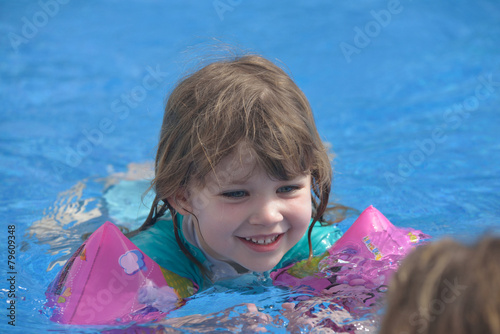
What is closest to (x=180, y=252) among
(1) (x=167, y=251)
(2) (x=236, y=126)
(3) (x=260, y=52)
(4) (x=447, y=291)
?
(1) (x=167, y=251)

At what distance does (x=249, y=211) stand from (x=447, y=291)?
1442 millimetres

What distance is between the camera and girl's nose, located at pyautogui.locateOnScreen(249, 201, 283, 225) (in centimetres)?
255

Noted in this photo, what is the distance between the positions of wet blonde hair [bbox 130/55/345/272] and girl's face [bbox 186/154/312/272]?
0.16 ft

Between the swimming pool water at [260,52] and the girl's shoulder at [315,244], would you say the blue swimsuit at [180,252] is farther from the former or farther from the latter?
the swimming pool water at [260,52]

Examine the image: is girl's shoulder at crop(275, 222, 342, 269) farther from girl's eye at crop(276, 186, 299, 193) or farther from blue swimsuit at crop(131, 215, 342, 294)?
girl's eye at crop(276, 186, 299, 193)

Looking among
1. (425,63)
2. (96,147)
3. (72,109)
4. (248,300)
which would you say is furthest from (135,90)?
(248,300)

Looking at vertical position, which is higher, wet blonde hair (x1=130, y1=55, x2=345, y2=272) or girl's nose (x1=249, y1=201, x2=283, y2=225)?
wet blonde hair (x1=130, y1=55, x2=345, y2=272)

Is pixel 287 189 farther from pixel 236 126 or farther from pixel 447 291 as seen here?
pixel 447 291

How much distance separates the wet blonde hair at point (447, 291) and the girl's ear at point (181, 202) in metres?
1.65

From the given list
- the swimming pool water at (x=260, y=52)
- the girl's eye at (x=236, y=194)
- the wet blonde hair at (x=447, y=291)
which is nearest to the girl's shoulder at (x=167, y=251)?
the swimming pool water at (x=260, y=52)

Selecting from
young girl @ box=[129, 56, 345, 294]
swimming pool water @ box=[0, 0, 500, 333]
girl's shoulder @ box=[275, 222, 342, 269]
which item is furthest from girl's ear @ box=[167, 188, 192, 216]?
girl's shoulder @ box=[275, 222, 342, 269]

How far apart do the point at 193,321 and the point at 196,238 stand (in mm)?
602

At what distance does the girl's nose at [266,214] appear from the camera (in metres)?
2.55

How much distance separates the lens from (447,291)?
1.18 metres
